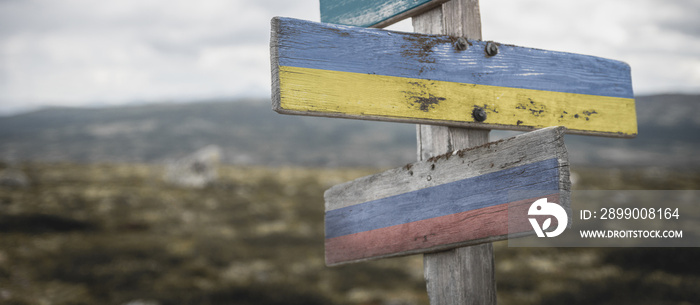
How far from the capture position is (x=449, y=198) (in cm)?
174

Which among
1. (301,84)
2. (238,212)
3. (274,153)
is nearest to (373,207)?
(301,84)

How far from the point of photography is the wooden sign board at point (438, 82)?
1.56 meters

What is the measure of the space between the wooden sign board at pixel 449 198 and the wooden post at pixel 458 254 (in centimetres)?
17

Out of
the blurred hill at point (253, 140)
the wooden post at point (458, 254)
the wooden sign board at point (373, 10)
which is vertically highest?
the blurred hill at point (253, 140)

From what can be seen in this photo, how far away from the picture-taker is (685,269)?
12.8 metres

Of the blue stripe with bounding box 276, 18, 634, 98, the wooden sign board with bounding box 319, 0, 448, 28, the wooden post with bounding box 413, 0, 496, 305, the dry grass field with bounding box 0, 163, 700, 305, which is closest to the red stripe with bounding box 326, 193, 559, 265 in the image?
the wooden post with bounding box 413, 0, 496, 305

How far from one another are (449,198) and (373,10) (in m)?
0.99

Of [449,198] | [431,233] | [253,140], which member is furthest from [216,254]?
[253,140]

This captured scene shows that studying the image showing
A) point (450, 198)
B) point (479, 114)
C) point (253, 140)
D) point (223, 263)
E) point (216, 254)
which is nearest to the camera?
point (450, 198)

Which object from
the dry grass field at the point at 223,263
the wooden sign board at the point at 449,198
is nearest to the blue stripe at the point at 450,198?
the wooden sign board at the point at 449,198

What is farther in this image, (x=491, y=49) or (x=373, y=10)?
(x=373, y=10)

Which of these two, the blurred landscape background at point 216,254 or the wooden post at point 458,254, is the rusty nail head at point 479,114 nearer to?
the wooden post at point 458,254

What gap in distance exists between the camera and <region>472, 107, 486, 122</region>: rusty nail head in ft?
6.04

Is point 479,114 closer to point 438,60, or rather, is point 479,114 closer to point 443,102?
point 443,102
